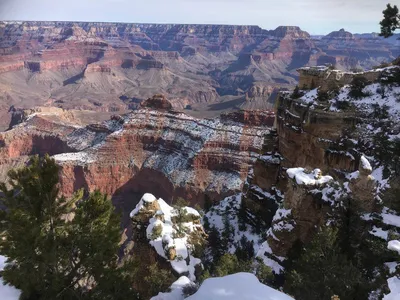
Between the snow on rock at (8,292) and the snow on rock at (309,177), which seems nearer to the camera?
the snow on rock at (8,292)

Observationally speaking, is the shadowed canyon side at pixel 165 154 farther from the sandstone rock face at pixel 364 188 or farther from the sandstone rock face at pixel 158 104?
the sandstone rock face at pixel 364 188

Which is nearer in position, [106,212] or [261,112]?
[106,212]

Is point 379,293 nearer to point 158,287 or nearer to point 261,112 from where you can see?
point 158,287

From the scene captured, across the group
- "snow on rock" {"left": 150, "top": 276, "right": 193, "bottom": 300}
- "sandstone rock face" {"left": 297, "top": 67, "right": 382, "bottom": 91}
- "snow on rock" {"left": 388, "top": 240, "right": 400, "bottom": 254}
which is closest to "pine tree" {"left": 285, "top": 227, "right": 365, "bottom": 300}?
"snow on rock" {"left": 388, "top": 240, "right": 400, "bottom": 254}

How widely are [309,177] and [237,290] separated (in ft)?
38.2

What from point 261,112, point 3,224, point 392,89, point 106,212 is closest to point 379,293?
point 106,212

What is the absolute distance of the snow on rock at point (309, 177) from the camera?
2050 cm

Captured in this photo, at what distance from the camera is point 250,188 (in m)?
35.0

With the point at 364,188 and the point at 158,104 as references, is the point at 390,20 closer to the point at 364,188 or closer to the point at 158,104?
the point at 364,188

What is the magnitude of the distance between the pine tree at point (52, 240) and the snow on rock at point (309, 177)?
37.5 ft

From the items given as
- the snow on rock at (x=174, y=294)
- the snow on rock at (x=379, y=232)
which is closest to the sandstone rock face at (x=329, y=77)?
the snow on rock at (x=379, y=232)

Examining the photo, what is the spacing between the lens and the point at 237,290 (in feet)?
36.9

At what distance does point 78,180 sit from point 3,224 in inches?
1893

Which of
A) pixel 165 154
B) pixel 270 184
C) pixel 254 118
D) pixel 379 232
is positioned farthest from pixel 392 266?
pixel 165 154
